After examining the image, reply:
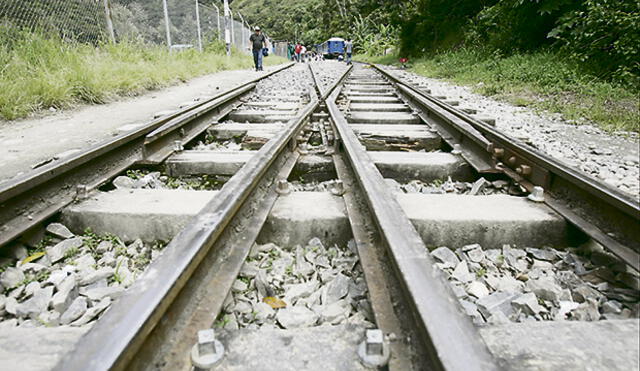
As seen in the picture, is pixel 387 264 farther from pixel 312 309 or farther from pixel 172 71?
pixel 172 71

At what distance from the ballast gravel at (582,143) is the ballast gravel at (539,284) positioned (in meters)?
0.78

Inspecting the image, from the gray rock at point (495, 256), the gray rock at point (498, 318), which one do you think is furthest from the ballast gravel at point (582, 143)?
the gray rock at point (498, 318)

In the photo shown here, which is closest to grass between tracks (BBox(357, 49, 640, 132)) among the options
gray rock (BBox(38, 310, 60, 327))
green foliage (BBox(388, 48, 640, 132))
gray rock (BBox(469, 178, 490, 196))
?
green foliage (BBox(388, 48, 640, 132))

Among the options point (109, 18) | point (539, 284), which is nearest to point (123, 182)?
point (539, 284)

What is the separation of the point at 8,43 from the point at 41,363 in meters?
6.57

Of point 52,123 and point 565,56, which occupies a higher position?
point 565,56

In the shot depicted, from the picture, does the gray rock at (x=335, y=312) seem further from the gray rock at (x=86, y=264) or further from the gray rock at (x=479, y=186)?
the gray rock at (x=479, y=186)

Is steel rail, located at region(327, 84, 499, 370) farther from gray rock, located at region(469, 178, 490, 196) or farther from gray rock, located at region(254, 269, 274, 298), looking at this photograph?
gray rock, located at region(469, 178, 490, 196)

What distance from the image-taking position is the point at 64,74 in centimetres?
541

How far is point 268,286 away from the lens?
1.40 meters

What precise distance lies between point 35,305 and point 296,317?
833 millimetres

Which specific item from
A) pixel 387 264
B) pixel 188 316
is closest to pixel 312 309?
pixel 387 264

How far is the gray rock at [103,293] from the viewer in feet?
4.48

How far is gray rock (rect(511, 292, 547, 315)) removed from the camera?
1277 mm
